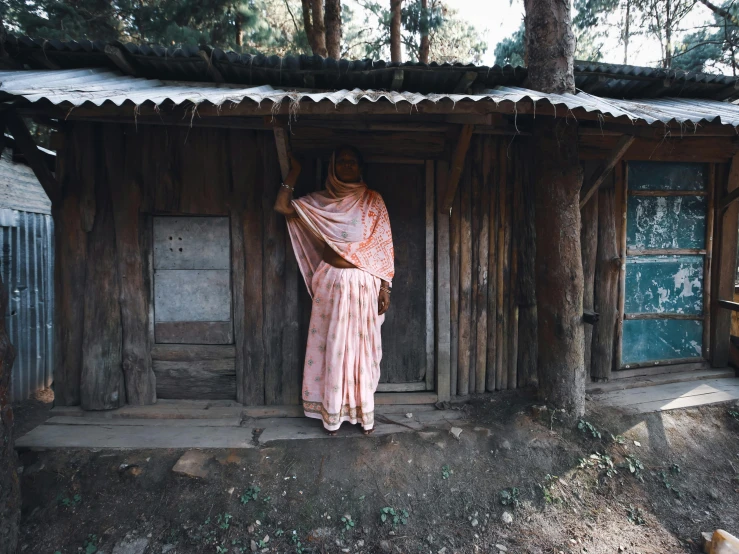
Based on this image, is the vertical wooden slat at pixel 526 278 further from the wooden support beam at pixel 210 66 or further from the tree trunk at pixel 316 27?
the tree trunk at pixel 316 27

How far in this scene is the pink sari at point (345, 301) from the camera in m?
3.21

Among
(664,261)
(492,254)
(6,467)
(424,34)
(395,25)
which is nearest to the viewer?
(6,467)

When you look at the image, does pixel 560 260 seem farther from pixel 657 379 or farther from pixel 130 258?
pixel 130 258

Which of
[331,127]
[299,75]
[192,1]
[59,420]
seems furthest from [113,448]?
[192,1]

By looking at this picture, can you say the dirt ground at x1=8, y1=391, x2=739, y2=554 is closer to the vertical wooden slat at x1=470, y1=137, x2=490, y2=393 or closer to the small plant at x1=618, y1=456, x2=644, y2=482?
the small plant at x1=618, y1=456, x2=644, y2=482

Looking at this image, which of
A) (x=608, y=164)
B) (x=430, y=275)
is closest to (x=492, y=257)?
(x=430, y=275)

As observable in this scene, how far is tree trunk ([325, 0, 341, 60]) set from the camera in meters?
6.44

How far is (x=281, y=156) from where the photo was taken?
3.06 m

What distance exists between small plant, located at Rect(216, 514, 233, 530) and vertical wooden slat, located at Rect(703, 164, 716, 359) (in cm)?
497

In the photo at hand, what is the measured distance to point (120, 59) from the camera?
10.8 ft

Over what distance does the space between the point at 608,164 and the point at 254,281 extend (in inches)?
124

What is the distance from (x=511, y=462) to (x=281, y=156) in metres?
2.86

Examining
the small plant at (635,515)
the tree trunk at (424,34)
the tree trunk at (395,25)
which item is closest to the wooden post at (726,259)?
the small plant at (635,515)

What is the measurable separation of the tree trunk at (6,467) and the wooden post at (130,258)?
1.12m
